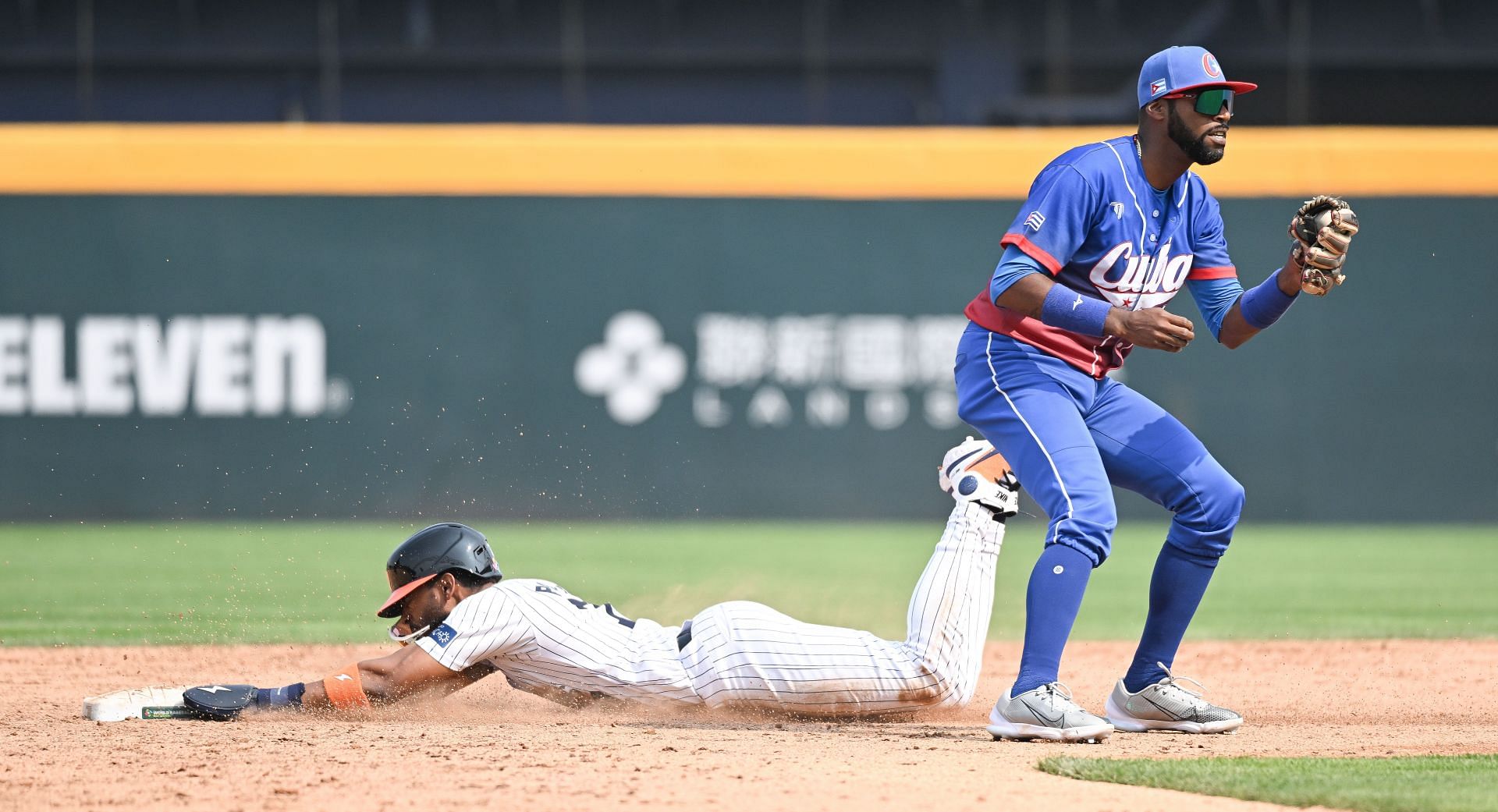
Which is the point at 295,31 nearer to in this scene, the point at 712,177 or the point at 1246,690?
the point at 712,177

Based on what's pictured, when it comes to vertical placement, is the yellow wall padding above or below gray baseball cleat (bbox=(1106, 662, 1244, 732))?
above

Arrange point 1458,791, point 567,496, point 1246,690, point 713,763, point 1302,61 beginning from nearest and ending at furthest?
point 1458,791 → point 713,763 → point 1246,690 → point 567,496 → point 1302,61

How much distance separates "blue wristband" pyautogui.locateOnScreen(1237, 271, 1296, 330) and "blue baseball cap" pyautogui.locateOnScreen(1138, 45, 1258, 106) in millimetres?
520

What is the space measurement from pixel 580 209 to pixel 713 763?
350 inches

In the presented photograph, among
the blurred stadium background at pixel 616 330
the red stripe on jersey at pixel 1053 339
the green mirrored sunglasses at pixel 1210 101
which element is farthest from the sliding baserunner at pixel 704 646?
the blurred stadium background at pixel 616 330

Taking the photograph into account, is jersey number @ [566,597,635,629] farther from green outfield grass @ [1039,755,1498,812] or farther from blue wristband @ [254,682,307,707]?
green outfield grass @ [1039,755,1498,812]

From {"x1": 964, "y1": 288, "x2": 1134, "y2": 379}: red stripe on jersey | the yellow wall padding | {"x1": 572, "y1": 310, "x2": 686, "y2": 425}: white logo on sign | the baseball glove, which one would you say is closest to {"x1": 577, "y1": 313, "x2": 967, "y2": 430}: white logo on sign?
{"x1": 572, "y1": 310, "x2": 686, "y2": 425}: white logo on sign

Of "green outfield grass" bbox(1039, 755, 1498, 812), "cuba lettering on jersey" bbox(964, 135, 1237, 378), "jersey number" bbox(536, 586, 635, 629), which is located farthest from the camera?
"jersey number" bbox(536, 586, 635, 629)

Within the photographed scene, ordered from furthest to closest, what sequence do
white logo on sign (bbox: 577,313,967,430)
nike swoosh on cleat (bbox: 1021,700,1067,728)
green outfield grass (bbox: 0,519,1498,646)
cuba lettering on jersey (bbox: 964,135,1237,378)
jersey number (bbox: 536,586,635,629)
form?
white logo on sign (bbox: 577,313,967,430) < green outfield grass (bbox: 0,519,1498,646) < jersey number (bbox: 536,586,635,629) < cuba lettering on jersey (bbox: 964,135,1237,378) < nike swoosh on cleat (bbox: 1021,700,1067,728)

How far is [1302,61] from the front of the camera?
1471 centimetres

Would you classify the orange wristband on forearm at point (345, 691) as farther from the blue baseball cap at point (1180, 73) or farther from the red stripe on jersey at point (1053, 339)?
the blue baseball cap at point (1180, 73)

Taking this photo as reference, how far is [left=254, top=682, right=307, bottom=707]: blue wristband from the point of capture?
407 centimetres

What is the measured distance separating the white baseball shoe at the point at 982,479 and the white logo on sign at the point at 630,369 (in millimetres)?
7773

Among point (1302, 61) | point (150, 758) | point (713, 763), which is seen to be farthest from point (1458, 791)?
point (1302, 61)
